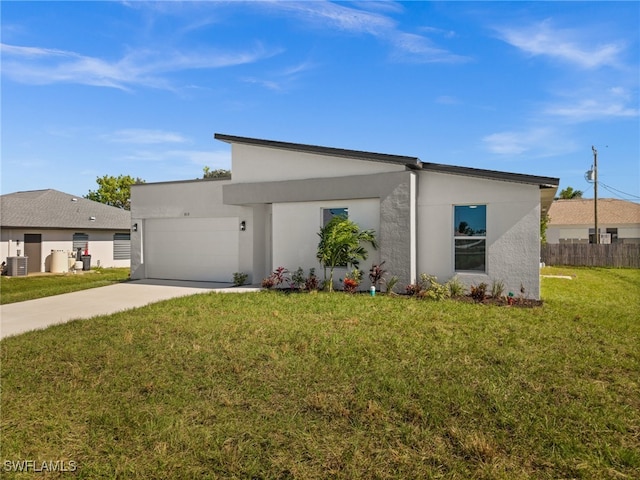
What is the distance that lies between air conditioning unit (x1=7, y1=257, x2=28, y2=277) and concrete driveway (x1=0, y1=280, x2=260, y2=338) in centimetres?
955

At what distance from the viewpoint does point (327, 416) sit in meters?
4.34

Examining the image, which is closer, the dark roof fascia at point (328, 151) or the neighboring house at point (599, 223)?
the dark roof fascia at point (328, 151)

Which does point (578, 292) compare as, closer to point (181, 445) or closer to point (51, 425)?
point (181, 445)

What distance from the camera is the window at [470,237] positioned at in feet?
36.9

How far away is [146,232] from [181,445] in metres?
15.0

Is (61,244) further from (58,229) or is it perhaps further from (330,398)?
(330,398)

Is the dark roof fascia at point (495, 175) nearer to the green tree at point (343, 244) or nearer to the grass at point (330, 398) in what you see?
the green tree at point (343, 244)

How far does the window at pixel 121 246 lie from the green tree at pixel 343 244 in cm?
2003

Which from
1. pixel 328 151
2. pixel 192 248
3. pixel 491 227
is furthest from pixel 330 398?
pixel 192 248

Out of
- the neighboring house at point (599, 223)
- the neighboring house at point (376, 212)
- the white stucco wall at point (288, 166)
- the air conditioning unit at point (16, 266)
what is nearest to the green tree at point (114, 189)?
the air conditioning unit at point (16, 266)

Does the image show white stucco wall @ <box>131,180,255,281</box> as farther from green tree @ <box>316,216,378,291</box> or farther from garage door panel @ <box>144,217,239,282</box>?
green tree @ <box>316,216,378,291</box>

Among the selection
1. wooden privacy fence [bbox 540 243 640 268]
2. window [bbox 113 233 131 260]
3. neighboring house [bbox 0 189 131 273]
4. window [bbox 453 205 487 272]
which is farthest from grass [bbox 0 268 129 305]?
wooden privacy fence [bbox 540 243 640 268]

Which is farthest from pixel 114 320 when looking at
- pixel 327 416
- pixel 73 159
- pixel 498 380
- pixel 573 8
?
pixel 573 8

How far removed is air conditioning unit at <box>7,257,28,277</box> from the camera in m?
20.6
